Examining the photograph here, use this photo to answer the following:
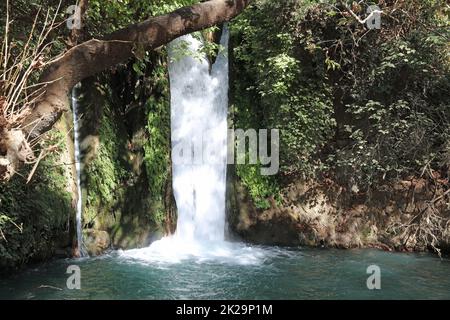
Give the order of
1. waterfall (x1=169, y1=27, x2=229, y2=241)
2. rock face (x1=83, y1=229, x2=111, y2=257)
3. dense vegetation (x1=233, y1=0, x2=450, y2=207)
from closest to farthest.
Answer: rock face (x1=83, y1=229, x2=111, y2=257) < dense vegetation (x1=233, y1=0, x2=450, y2=207) < waterfall (x1=169, y1=27, x2=229, y2=241)

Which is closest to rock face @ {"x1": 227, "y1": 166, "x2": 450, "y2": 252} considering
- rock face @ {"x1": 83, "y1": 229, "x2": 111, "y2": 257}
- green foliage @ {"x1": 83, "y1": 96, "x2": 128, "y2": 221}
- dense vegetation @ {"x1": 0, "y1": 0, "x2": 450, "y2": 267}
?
dense vegetation @ {"x1": 0, "y1": 0, "x2": 450, "y2": 267}

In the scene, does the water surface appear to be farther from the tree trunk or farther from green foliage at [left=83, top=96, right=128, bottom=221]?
the tree trunk

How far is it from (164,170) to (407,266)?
5.70m

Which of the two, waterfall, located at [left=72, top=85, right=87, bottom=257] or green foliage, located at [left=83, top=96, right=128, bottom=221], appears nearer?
waterfall, located at [left=72, top=85, right=87, bottom=257]

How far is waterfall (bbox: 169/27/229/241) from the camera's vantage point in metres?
10.8

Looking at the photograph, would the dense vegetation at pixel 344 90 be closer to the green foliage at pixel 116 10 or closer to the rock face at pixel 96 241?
the green foliage at pixel 116 10

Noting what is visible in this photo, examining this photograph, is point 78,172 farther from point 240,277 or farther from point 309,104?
point 309,104

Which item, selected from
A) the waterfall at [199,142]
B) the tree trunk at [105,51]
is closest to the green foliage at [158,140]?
the waterfall at [199,142]

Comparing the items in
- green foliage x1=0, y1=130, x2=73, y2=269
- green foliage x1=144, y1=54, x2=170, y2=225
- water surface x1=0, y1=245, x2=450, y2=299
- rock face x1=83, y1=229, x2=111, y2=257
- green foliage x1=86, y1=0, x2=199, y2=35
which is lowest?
water surface x1=0, y1=245, x2=450, y2=299

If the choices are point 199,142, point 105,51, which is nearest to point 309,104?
point 199,142

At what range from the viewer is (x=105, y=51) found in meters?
4.76

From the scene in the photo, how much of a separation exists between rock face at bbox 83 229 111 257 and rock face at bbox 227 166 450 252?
124 inches

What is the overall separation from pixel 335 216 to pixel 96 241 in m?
5.52

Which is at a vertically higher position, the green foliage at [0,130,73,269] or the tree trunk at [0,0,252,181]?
the tree trunk at [0,0,252,181]
